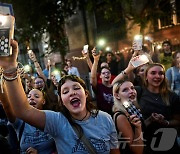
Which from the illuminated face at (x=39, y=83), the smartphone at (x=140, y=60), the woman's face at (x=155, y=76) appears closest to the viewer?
the woman's face at (x=155, y=76)

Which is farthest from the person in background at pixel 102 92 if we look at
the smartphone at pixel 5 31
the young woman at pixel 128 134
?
the smartphone at pixel 5 31

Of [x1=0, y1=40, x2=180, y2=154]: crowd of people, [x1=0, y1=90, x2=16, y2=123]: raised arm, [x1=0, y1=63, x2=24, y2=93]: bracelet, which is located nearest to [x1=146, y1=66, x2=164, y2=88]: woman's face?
[x1=0, y1=40, x2=180, y2=154]: crowd of people

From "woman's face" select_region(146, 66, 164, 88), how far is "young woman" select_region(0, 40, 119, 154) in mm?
1307

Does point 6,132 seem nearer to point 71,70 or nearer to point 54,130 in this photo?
point 54,130

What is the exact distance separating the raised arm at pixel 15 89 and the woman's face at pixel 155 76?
1.87 meters

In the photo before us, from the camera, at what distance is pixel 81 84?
224cm

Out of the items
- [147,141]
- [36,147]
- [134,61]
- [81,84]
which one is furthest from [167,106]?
[36,147]

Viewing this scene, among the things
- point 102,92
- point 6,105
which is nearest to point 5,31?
point 6,105

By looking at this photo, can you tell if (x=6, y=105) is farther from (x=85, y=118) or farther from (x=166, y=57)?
(x=166, y=57)

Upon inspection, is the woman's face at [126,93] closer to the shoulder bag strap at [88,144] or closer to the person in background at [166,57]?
the shoulder bag strap at [88,144]

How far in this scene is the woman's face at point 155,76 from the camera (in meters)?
3.24

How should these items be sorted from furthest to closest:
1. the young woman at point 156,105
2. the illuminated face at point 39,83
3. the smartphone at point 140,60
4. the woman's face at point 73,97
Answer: the illuminated face at point 39,83 < the smartphone at point 140,60 < the young woman at point 156,105 < the woman's face at point 73,97

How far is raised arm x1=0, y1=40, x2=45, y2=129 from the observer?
5.57 ft

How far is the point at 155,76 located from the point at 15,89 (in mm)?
2073
